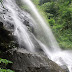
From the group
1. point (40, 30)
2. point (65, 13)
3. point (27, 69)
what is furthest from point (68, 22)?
point (27, 69)

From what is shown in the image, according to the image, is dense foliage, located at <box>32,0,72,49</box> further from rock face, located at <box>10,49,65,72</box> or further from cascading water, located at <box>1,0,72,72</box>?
rock face, located at <box>10,49,65,72</box>

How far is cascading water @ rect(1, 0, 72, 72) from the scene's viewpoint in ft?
17.4

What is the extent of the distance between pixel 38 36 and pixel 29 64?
367cm

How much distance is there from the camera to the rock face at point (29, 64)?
3604mm

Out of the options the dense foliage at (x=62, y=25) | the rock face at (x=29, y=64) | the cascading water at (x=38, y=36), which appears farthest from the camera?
the dense foliage at (x=62, y=25)

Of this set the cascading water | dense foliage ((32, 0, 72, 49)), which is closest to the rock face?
the cascading water

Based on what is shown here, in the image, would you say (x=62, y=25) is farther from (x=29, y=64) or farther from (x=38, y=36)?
(x=29, y=64)

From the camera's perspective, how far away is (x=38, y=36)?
720 cm

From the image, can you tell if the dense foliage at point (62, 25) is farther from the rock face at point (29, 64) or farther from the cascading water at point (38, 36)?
the rock face at point (29, 64)

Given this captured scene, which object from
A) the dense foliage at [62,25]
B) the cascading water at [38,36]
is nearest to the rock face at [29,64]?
the cascading water at [38,36]

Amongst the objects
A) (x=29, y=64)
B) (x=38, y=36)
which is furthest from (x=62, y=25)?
(x=29, y=64)

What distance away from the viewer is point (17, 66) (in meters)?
3.64

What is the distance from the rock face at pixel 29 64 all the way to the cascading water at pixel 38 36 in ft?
3.62

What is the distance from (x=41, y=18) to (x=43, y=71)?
6.01m
